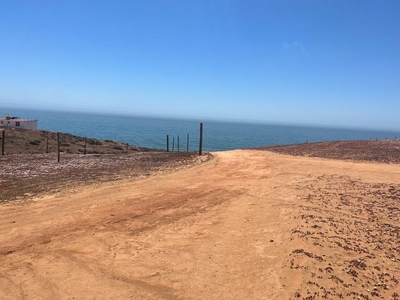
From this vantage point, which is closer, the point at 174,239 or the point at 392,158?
the point at 174,239

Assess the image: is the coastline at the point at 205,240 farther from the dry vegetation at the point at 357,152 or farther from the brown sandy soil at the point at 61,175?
the dry vegetation at the point at 357,152

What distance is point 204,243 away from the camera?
29.8 ft

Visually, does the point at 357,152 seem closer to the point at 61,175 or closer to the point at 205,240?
the point at 205,240

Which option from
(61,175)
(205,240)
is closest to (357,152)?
(205,240)

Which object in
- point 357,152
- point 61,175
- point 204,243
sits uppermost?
point 357,152

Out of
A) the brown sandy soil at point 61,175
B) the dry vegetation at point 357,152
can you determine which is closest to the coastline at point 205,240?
the brown sandy soil at point 61,175

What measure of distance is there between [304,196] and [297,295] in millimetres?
7256

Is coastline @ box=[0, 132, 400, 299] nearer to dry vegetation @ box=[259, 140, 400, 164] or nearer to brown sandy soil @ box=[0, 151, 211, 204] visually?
brown sandy soil @ box=[0, 151, 211, 204]

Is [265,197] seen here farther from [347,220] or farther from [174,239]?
[174,239]

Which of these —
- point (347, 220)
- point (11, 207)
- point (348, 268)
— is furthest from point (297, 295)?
point (11, 207)

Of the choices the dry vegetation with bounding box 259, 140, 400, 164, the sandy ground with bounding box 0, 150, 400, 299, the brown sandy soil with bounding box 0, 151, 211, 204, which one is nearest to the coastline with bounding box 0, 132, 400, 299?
the sandy ground with bounding box 0, 150, 400, 299

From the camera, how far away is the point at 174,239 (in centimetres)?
933

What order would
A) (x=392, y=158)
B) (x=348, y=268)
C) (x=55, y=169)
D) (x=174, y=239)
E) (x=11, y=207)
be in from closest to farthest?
(x=348, y=268)
(x=174, y=239)
(x=11, y=207)
(x=55, y=169)
(x=392, y=158)

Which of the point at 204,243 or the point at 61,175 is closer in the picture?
the point at 204,243
